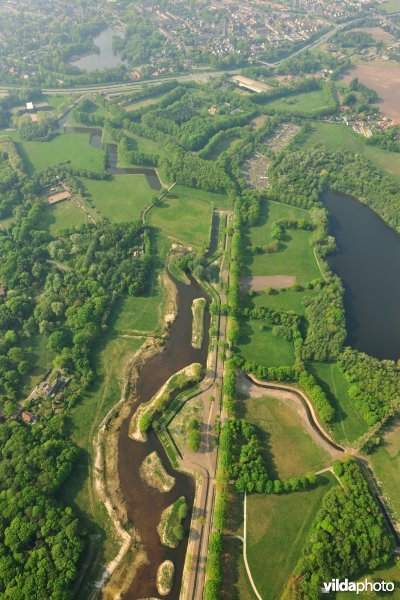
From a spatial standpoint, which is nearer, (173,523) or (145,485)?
(173,523)

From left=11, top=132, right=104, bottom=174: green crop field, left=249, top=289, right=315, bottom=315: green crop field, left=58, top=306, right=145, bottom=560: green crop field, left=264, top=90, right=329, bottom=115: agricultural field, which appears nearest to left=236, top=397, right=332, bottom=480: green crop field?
left=249, top=289, right=315, bottom=315: green crop field

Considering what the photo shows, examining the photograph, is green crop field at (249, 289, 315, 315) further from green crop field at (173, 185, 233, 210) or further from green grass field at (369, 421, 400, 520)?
green crop field at (173, 185, 233, 210)

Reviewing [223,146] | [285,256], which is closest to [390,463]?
[285,256]

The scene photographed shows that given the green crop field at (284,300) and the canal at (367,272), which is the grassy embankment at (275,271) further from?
Answer: the canal at (367,272)

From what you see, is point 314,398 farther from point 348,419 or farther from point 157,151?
point 157,151

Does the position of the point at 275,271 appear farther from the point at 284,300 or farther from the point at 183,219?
the point at 183,219

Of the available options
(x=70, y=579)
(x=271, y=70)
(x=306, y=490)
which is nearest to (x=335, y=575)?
(x=306, y=490)
